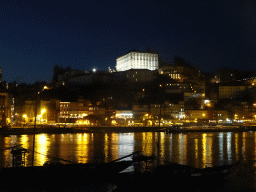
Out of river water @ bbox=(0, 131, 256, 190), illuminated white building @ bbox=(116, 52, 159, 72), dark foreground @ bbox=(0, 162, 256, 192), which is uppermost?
illuminated white building @ bbox=(116, 52, 159, 72)

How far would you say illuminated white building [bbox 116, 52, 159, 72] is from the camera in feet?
233

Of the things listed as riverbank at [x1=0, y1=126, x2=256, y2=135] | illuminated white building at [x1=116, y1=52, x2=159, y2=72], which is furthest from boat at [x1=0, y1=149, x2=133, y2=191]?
illuminated white building at [x1=116, y1=52, x2=159, y2=72]

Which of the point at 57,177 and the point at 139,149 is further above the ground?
the point at 57,177

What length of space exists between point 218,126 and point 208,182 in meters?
45.7

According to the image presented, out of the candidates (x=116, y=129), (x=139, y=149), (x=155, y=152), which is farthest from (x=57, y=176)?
(x=116, y=129)

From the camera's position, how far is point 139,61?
7162 cm

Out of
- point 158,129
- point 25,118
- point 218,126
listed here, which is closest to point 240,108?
point 218,126

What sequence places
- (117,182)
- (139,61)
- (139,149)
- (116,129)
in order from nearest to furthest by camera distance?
(117,182)
(139,149)
(116,129)
(139,61)

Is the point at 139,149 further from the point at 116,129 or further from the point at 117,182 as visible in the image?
the point at 116,129

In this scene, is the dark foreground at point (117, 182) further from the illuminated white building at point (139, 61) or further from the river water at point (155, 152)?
the illuminated white building at point (139, 61)

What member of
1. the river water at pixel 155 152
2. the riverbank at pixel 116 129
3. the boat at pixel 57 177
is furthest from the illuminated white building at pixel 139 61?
the boat at pixel 57 177

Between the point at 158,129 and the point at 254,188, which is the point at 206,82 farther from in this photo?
the point at 254,188

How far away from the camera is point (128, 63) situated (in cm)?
7156

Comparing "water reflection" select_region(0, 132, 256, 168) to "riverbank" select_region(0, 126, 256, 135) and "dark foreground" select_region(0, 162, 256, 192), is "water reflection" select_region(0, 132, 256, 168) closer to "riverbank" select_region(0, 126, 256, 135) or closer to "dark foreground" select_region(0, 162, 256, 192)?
"dark foreground" select_region(0, 162, 256, 192)
